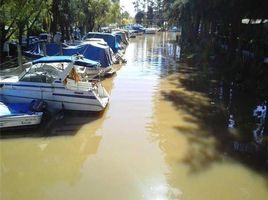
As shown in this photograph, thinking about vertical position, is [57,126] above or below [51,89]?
below

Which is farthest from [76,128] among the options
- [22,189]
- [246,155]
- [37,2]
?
[37,2]

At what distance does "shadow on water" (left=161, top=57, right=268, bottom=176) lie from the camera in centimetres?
1128

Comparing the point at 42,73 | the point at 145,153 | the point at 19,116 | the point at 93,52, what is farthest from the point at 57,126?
the point at 93,52

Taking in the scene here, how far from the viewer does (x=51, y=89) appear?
14531 millimetres

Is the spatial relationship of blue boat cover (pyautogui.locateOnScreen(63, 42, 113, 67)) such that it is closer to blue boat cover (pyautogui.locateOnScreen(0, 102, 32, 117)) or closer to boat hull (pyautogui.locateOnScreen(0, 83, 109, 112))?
boat hull (pyautogui.locateOnScreen(0, 83, 109, 112))

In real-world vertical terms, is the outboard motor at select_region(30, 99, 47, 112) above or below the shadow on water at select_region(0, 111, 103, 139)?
above

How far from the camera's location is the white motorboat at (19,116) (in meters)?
12.6

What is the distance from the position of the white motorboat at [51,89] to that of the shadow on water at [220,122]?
12.1ft

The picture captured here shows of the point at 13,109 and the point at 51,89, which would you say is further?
the point at 51,89

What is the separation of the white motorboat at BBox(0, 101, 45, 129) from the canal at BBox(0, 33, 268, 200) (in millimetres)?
344

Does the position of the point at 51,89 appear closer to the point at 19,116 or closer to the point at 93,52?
the point at 19,116

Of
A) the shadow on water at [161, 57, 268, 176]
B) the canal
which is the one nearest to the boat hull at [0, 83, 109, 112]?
the canal

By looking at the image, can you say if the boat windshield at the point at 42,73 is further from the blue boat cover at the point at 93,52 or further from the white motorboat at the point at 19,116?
the blue boat cover at the point at 93,52

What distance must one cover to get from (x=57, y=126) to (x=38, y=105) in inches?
39.4
